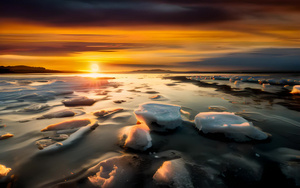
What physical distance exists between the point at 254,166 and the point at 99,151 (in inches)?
96.9

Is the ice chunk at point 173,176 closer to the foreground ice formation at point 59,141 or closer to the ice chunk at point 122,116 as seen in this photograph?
the foreground ice formation at point 59,141

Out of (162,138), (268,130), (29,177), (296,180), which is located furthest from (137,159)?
(268,130)

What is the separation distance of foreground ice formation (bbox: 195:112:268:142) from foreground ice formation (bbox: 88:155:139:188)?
69.6 inches

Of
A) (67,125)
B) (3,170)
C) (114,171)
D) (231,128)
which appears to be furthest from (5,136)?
(231,128)

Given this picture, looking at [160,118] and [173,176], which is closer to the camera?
[173,176]

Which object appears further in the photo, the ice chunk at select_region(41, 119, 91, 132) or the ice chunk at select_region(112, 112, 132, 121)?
the ice chunk at select_region(112, 112, 132, 121)

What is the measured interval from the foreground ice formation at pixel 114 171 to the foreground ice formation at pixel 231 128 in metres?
1.77

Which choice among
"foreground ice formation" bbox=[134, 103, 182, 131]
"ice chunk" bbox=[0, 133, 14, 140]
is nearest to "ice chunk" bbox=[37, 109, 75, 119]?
"ice chunk" bbox=[0, 133, 14, 140]

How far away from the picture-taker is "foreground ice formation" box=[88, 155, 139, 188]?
71.2 inches

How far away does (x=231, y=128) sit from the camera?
2943mm

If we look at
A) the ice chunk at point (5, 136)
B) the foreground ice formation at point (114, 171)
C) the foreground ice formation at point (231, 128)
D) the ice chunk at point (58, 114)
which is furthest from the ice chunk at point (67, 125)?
the foreground ice formation at point (231, 128)

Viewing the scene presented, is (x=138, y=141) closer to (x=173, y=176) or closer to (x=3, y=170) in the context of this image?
(x=173, y=176)

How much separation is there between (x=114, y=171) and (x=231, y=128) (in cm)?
236

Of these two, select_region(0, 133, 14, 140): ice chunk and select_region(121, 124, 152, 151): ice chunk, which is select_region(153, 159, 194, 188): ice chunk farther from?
select_region(0, 133, 14, 140): ice chunk
